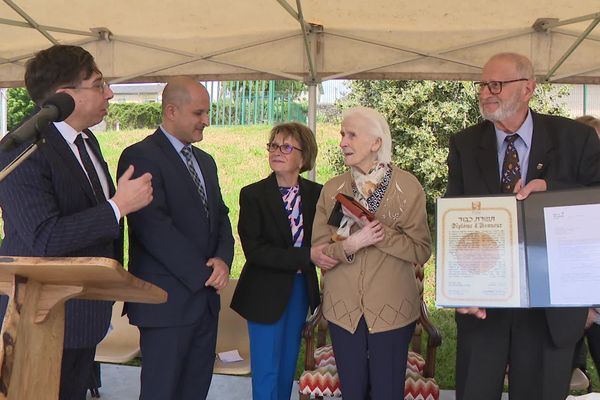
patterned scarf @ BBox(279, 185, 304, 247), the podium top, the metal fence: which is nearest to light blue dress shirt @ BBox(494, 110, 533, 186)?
patterned scarf @ BBox(279, 185, 304, 247)

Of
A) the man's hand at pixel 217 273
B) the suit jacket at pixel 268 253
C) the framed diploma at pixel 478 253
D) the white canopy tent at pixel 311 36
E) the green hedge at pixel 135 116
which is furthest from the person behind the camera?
the green hedge at pixel 135 116

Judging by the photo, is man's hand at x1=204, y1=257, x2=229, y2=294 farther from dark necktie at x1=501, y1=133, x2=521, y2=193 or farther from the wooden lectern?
dark necktie at x1=501, y1=133, x2=521, y2=193

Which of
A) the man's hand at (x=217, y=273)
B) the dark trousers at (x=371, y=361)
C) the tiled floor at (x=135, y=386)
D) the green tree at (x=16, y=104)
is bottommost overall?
the tiled floor at (x=135, y=386)

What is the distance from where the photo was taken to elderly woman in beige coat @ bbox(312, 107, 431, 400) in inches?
126

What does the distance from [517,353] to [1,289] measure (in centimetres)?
210

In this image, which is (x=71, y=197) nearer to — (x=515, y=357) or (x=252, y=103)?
(x=515, y=357)

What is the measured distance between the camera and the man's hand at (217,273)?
3.18m

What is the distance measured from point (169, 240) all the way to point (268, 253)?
0.75 metres

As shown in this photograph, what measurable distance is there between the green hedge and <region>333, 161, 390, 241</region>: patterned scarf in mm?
14258

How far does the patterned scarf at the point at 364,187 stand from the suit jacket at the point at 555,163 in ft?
1.63

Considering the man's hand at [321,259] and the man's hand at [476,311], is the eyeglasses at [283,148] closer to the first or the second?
the man's hand at [321,259]

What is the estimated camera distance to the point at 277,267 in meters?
3.63

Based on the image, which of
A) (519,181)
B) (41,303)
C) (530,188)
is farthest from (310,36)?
(41,303)

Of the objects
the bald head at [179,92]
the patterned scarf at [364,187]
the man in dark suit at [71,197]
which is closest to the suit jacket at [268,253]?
the patterned scarf at [364,187]
